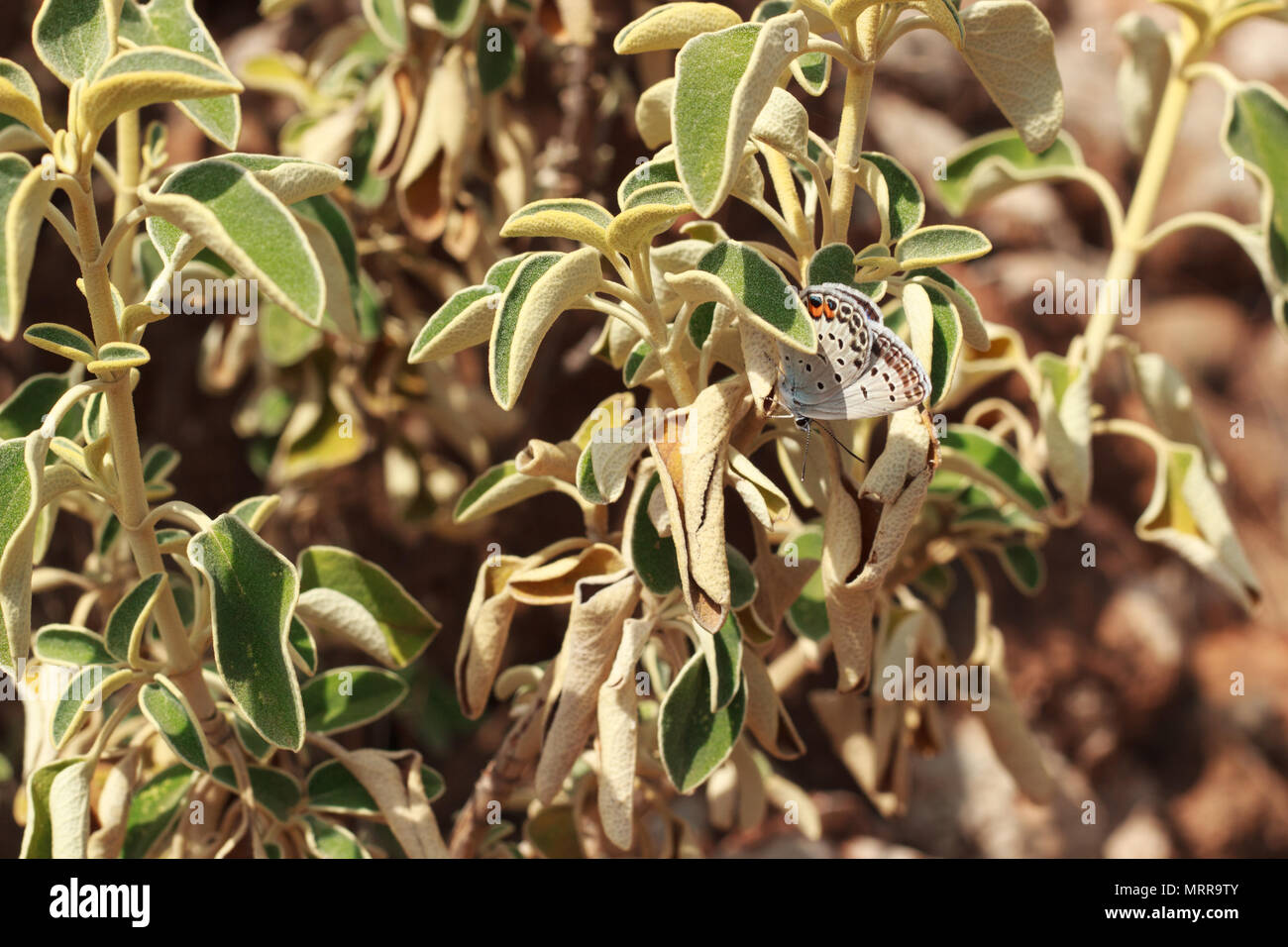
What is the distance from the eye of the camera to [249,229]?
620mm

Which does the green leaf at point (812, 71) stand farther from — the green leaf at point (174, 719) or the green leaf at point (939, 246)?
the green leaf at point (174, 719)

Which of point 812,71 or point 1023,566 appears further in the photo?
point 1023,566

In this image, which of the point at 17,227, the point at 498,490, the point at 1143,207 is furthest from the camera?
the point at 1143,207

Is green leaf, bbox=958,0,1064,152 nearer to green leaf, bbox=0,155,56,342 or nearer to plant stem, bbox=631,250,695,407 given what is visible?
plant stem, bbox=631,250,695,407

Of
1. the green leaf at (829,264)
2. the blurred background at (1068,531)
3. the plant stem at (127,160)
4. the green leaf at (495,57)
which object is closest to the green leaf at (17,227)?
the plant stem at (127,160)

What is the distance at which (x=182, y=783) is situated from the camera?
0.96m

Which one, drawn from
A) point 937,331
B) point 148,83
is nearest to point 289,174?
point 148,83

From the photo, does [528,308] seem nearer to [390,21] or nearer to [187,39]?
[187,39]

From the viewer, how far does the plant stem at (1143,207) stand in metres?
1.12

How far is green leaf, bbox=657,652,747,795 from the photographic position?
0.83m

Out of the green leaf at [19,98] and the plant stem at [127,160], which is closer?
the green leaf at [19,98]

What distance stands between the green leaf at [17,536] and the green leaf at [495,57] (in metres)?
0.74

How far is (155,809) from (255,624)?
305 millimetres
